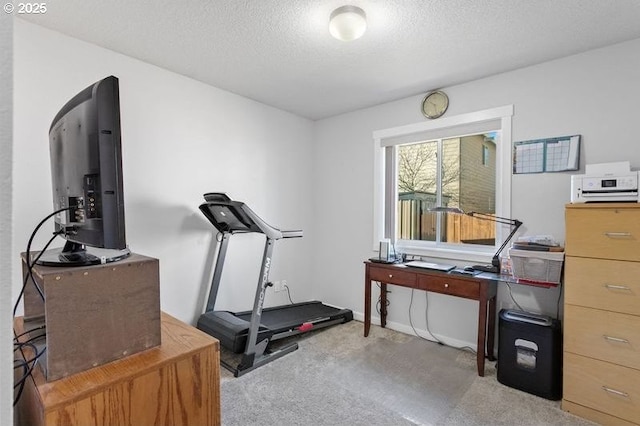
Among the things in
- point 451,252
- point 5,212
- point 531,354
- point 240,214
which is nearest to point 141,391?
point 5,212

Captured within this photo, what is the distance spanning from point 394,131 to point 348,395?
2.54m

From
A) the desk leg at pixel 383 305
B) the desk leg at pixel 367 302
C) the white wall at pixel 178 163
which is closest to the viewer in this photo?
the white wall at pixel 178 163

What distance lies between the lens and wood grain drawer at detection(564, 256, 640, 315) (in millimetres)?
1817

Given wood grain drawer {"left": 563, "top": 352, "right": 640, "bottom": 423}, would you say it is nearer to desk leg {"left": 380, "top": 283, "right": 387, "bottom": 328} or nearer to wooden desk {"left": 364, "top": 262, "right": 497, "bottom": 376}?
wooden desk {"left": 364, "top": 262, "right": 497, "bottom": 376}

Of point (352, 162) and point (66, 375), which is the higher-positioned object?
point (352, 162)

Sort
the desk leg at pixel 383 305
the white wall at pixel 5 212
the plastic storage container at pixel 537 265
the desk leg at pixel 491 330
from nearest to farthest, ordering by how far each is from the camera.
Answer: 1. the white wall at pixel 5 212
2. the plastic storage container at pixel 537 265
3. the desk leg at pixel 491 330
4. the desk leg at pixel 383 305

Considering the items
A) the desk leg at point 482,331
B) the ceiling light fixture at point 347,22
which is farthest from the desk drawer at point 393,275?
the ceiling light fixture at point 347,22

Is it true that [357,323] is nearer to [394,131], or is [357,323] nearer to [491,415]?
[491,415]

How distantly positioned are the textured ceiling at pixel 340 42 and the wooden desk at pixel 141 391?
1.89 metres

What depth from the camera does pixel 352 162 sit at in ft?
12.3

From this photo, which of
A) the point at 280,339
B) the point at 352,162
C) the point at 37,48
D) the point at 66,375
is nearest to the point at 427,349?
the point at 280,339

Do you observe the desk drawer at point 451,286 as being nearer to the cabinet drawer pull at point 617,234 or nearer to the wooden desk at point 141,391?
the cabinet drawer pull at point 617,234

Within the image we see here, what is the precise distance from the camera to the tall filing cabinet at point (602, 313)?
181cm

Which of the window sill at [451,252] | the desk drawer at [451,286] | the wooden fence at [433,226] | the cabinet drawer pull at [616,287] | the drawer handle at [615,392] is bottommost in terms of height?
the drawer handle at [615,392]
